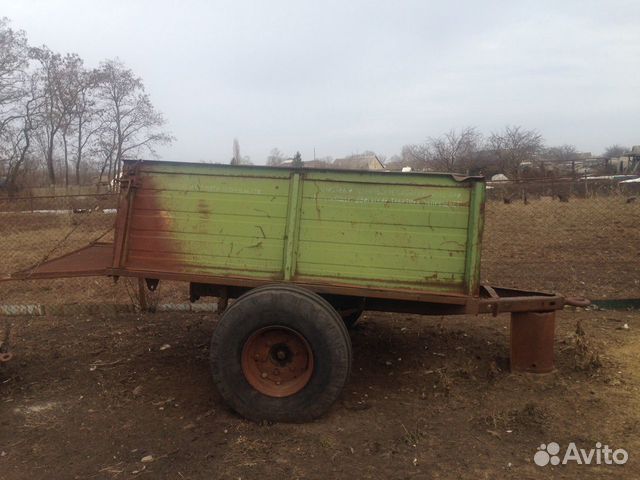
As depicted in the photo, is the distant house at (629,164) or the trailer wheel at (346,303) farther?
the distant house at (629,164)

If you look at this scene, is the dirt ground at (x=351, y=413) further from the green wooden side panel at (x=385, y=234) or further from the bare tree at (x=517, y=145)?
the bare tree at (x=517, y=145)

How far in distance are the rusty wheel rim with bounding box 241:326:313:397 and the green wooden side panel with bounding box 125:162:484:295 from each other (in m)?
0.44

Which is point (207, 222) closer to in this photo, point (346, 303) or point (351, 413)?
point (346, 303)

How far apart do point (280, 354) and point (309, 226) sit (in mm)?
956

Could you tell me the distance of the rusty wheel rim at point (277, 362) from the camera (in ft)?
11.6

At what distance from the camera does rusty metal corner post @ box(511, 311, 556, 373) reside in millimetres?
4109

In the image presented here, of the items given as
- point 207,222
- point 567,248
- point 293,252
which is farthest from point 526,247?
point 207,222

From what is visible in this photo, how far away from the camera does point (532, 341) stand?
13.7 feet

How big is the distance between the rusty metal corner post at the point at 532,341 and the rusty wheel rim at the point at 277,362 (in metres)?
1.86

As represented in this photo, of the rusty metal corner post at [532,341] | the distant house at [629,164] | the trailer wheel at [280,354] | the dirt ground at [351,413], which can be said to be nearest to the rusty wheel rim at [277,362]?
the trailer wheel at [280,354]

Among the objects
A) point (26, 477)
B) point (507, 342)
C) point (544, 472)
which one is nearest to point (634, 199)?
point (507, 342)

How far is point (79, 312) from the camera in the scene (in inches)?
245

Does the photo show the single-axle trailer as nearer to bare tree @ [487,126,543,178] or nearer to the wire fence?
the wire fence

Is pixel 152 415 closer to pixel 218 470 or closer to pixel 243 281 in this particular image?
pixel 218 470
